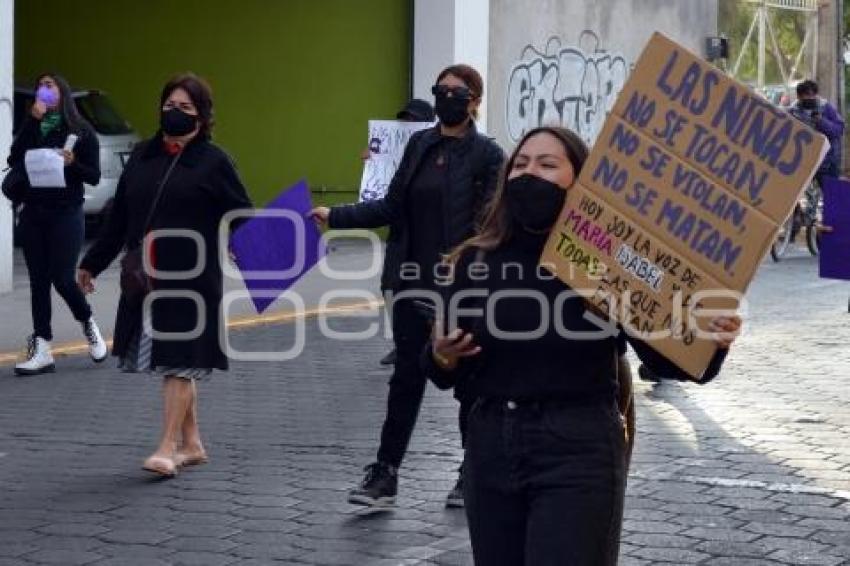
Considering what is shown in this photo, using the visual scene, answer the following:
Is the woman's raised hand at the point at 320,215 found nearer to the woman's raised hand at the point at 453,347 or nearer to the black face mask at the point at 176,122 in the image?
the black face mask at the point at 176,122

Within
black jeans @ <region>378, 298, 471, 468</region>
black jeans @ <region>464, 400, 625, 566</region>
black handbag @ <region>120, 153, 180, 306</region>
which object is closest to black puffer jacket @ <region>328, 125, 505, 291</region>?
black jeans @ <region>378, 298, 471, 468</region>

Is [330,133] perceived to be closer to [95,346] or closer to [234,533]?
[95,346]

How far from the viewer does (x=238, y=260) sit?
7586 mm

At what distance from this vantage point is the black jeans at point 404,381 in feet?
23.2

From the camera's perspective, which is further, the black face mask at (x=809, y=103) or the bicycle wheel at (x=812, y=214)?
the bicycle wheel at (x=812, y=214)

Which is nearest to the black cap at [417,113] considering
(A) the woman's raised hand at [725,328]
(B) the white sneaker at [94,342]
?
(B) the white sneaker at [94,342]

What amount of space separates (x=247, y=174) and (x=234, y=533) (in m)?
15.9

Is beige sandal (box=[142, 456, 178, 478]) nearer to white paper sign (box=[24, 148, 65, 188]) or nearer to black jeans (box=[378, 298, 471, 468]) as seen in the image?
black jeans (box=[378, 298, 471, 468])

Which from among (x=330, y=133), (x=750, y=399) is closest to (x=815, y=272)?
(x=330, y=133)

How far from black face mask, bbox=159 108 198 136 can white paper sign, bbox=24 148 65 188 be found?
10.3 ft

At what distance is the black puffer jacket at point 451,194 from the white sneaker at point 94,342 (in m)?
4.65

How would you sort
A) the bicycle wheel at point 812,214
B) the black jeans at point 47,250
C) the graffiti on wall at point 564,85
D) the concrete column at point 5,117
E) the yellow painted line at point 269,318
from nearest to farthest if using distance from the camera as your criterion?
the black jeans at point 47,250 → the yellow painted line at point 269,318 → the concrete column at point 5,117 → the bicycle wheel at point 812,214 → the graffiti on wall at point 564,85

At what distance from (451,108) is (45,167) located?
4507mm

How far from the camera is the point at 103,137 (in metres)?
20.3
